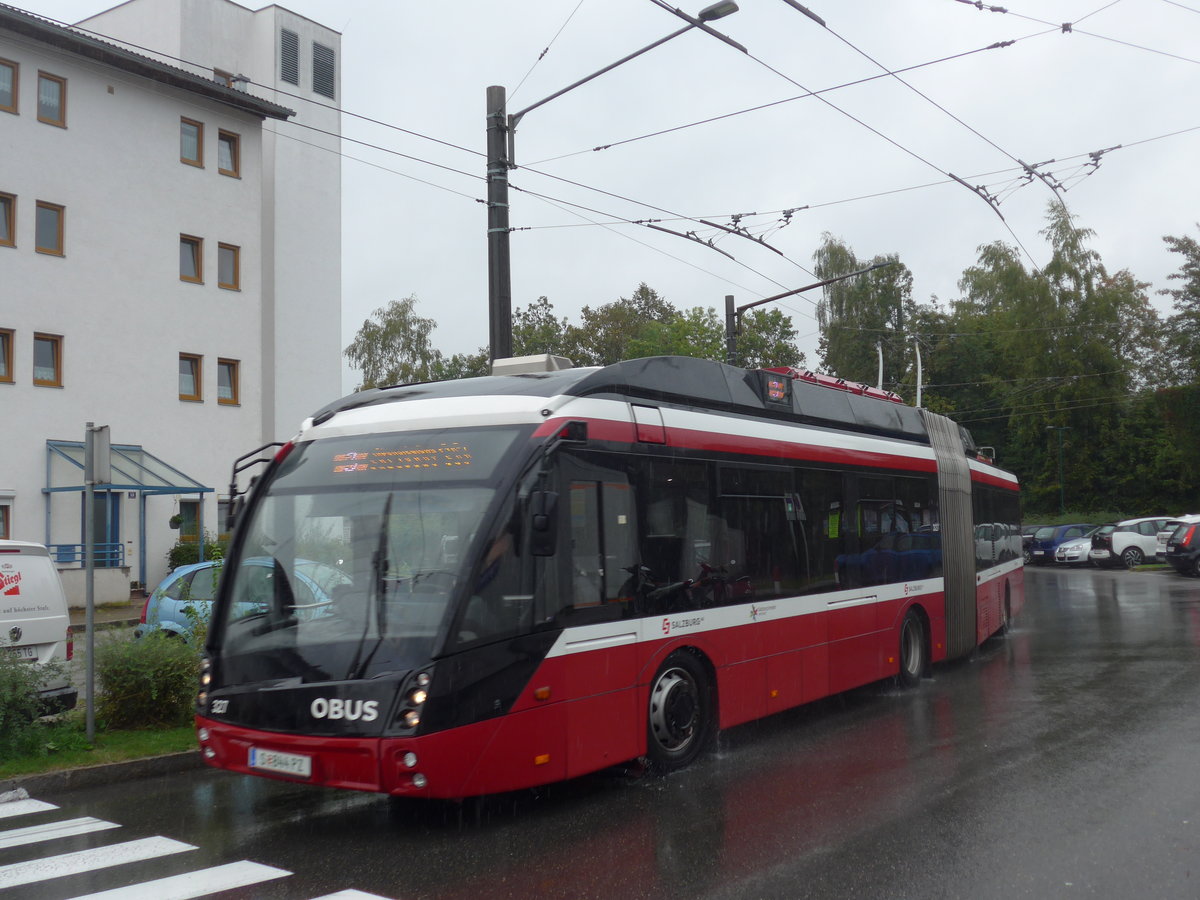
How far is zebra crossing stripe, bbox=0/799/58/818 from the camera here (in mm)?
7609

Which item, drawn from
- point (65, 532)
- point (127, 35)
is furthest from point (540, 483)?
point (127, 35)

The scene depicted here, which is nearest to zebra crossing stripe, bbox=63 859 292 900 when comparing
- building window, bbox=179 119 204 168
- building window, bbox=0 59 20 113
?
building window, bbox=0 59 20 113

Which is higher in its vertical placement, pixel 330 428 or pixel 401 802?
pixel 330 428

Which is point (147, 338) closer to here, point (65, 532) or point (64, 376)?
point (64, 376)

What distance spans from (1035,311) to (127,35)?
4426 centimetres

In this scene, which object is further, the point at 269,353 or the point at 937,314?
the point at 937,314

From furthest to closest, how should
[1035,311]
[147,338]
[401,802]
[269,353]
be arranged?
1. [1035,311]
2. [269,353]
3. [147,338]
4. [401,802]

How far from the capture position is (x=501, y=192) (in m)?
11.9

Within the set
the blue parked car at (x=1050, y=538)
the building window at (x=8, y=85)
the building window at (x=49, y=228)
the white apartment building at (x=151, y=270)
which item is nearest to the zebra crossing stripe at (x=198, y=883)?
the white apartment building at (x=151, y=270)

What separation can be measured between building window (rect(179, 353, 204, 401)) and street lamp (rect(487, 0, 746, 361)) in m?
21.5

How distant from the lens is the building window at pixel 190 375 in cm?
3123

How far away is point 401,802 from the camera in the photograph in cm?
756

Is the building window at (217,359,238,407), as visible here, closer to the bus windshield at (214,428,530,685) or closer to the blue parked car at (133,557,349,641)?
the blue parked car at (133,557,349,641)

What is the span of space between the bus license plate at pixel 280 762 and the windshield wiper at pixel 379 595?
0.56 m
